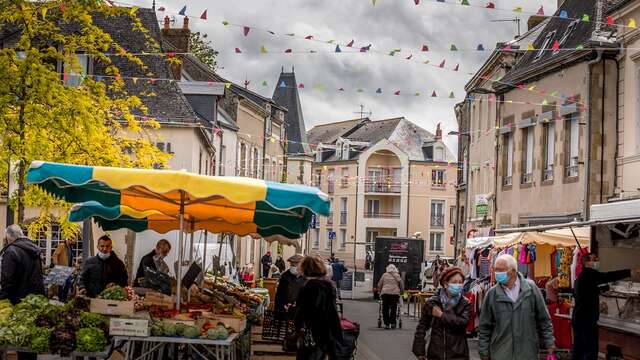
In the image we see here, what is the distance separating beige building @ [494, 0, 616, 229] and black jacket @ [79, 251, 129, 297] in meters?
13.4

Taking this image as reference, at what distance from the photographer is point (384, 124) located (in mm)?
95750

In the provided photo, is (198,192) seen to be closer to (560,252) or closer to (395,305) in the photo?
(560,252)

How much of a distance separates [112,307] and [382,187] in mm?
81344

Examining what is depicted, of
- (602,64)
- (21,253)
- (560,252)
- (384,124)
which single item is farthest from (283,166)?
(21,253)

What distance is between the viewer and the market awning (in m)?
10.9

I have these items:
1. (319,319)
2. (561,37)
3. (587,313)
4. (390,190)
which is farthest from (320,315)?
(390,190)

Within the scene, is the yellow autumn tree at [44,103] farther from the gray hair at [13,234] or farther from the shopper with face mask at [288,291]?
the gray hair at [13,234]

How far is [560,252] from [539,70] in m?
11.4

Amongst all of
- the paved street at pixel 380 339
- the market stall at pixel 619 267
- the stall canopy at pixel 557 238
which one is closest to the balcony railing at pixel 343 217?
the paved street at pixel 380 339

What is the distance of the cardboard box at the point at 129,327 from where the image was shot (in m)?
11.2

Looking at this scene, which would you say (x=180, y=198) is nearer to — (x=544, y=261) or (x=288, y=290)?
(x=288, y=290)

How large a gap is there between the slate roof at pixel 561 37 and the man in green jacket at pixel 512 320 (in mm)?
17202

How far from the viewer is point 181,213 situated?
40.3 feet

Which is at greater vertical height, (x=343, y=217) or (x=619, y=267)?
(x=343, y=217)
